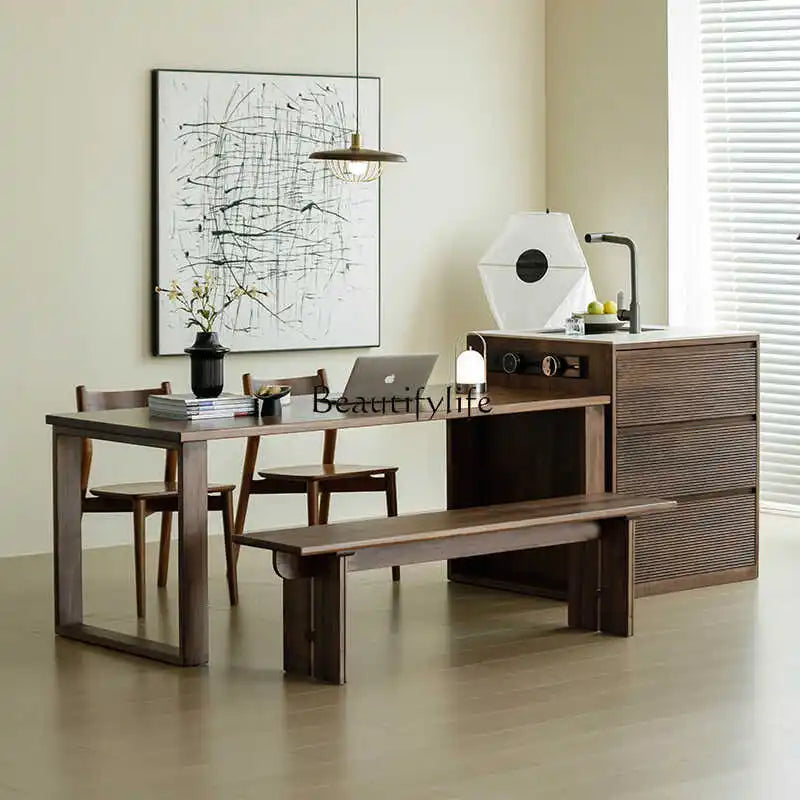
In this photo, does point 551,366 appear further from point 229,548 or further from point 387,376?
point 229,548

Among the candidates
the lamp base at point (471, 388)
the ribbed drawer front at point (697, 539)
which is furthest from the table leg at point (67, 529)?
the ribbed drawer front at point (697, 539)

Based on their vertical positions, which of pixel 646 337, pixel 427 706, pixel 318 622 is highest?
pixel 646 337

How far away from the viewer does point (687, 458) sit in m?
6.06

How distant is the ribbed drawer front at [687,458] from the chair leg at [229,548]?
1372 millimetres

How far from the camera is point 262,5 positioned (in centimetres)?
739

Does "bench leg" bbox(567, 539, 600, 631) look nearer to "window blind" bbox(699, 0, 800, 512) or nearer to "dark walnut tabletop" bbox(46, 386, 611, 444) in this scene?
"dark walnut tabletop" bbox(46, 386, 611, 444)

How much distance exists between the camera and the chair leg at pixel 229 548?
19.0 ft

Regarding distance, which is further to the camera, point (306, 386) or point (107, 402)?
point (306, 386)

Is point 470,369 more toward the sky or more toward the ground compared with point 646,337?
more toward the ground

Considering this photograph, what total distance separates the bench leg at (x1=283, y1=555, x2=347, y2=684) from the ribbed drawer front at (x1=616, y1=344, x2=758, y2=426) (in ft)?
4.96

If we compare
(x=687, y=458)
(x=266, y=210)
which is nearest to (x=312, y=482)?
(x=687, y=458)

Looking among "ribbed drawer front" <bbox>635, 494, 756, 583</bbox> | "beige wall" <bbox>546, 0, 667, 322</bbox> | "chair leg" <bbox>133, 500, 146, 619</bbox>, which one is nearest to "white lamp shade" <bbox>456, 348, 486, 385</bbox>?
"ribbed drawer front" <bbox>635, 494, 756, 583</bbox>

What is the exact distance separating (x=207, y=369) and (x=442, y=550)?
0.94m

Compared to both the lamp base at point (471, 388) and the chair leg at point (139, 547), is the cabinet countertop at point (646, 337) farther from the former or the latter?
the chair leg at point (139, 547)
